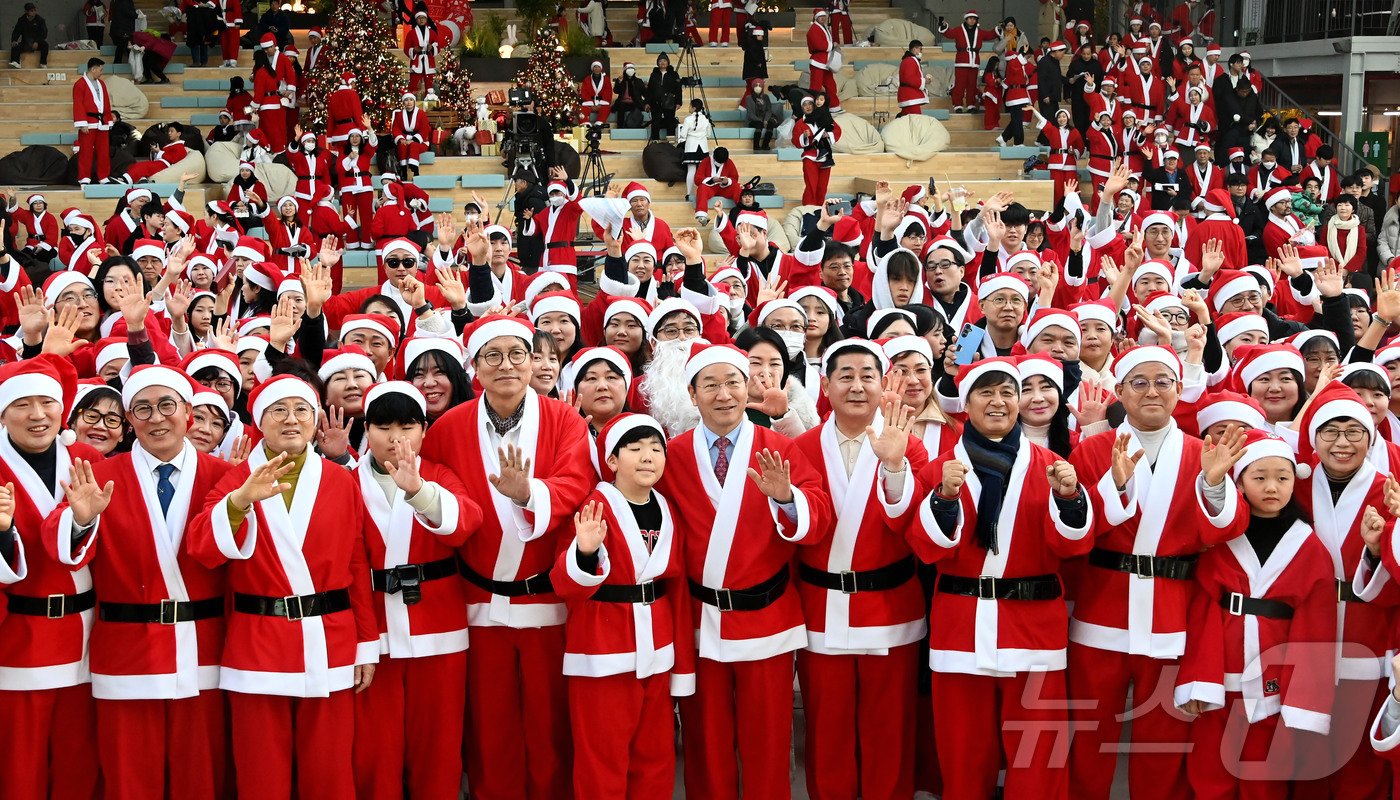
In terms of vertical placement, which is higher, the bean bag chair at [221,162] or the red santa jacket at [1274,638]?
the bean bag chair at [221,162]

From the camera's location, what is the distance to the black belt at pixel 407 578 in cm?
511

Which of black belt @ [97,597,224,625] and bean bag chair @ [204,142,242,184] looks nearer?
black belt @ [97,597,224,625]

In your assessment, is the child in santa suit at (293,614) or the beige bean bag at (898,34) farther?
the beige bean bag at (898,34)

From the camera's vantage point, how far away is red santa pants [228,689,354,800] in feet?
16.0

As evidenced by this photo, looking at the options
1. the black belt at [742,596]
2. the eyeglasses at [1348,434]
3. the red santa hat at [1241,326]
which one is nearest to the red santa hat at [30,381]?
the black belt at [742,596]

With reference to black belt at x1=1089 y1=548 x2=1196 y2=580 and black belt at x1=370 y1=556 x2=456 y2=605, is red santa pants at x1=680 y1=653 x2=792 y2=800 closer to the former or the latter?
black belt at x1=370 y1=556 x2=456 y2=605

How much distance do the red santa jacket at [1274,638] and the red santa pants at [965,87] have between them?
63.7 feet

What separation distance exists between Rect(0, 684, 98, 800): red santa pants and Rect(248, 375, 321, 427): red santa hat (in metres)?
1.16

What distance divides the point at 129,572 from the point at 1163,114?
64.4 ft

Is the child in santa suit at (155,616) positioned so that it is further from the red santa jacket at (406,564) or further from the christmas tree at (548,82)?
the christmas tree at (548,82)

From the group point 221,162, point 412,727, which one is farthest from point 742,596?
point 221,162

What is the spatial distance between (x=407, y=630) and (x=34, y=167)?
1779 cm

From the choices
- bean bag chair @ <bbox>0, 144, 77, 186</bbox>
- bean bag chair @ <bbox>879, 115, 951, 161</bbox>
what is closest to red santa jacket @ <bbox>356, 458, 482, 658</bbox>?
bean bag chair @ <bbox>879, 115, 951, 161</bbox>

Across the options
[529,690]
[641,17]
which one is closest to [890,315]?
[529,690]
